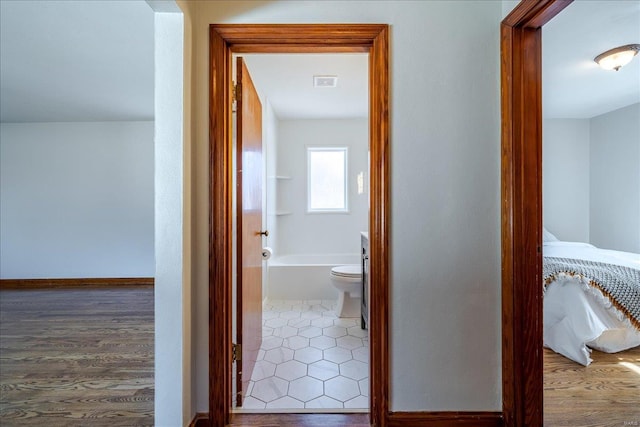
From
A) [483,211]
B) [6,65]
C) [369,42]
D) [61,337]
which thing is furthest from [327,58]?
[61,337]

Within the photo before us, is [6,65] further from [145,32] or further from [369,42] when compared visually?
[369,42]

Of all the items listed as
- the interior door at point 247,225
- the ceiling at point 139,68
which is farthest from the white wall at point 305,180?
the interior door at point 247,225

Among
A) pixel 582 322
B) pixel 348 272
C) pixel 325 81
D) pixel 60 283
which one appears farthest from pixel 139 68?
pixel 582 322

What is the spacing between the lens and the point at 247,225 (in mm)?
1760

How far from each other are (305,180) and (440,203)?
303 cm

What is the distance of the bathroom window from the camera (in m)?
4.37

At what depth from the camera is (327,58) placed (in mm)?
2467

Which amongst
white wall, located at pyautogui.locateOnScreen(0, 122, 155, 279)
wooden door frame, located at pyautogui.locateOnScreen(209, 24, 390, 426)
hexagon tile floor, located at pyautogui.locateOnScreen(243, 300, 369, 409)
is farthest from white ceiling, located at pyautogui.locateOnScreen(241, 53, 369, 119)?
white wall, located at pyautogui.locateOnScreen(0, 122, 155, 279)

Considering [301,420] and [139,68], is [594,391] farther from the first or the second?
[139,68]

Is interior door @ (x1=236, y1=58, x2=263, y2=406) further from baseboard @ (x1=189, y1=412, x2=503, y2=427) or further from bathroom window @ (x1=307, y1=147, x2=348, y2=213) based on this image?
bathroom window @ (x1=307, y1=147, x2=348, y2=213)

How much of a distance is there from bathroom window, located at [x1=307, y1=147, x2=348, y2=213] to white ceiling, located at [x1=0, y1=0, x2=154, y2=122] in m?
2.20

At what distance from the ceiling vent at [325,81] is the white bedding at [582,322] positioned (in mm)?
2464

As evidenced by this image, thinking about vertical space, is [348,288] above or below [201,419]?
above

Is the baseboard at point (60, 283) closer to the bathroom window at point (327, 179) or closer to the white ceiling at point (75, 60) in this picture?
the white ceiling at point (75, 60)
